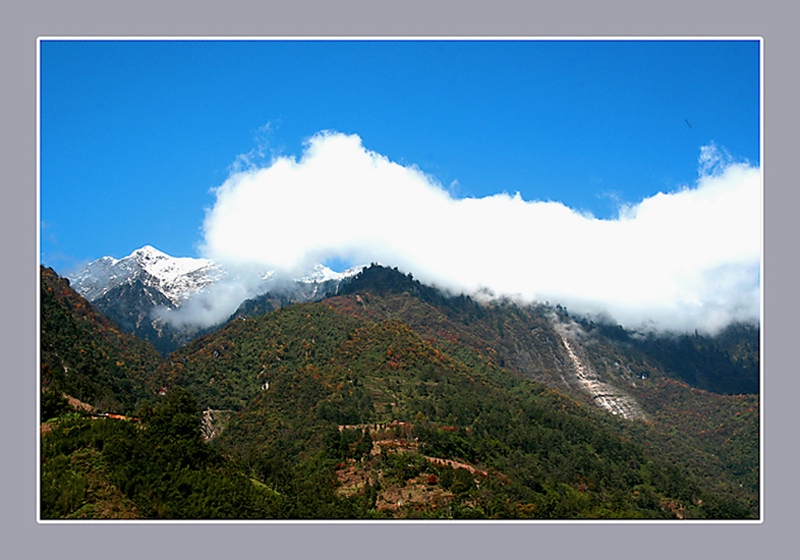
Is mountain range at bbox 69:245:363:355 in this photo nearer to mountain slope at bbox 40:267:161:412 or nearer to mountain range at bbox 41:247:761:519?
mountain range at bbox 41:247:761:519

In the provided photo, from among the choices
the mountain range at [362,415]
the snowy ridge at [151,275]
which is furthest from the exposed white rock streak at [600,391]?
the snowy ridge at [151,275]

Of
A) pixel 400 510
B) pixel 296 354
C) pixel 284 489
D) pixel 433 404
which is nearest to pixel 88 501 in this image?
pixel 284 489

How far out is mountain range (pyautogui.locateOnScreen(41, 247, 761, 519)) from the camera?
17.8 m

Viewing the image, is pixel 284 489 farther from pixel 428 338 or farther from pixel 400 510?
pixel 428 338

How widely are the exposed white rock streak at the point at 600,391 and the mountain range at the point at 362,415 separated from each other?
13.1 inches

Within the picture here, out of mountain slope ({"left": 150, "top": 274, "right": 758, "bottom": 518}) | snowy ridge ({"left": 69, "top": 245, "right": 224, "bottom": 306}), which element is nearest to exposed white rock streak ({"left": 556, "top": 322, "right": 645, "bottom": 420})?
mountain slope ({"left": 150, "top": 274, "right": 758, "bottom": 518})

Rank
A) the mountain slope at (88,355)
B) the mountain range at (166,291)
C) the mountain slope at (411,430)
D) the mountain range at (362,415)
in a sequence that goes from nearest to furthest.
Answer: the mountain range at (362,415) → the mountain slope at (411,430) → the mountain slope at (88,355) → the mountain range at (166,291)

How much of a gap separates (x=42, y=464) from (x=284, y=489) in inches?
356

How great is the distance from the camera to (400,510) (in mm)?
23578

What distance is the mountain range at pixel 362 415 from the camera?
17.8m

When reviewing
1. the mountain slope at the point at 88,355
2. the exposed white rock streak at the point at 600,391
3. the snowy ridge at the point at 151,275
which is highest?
the snowy ridge at the point at 151,275

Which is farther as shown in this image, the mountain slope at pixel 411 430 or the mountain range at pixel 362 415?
the mountain slope at pixel 411 430

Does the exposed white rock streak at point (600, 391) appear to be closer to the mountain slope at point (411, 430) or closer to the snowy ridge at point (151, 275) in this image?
the mountain slope at point (411, 430)

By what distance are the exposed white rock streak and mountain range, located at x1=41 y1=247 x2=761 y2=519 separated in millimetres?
332
